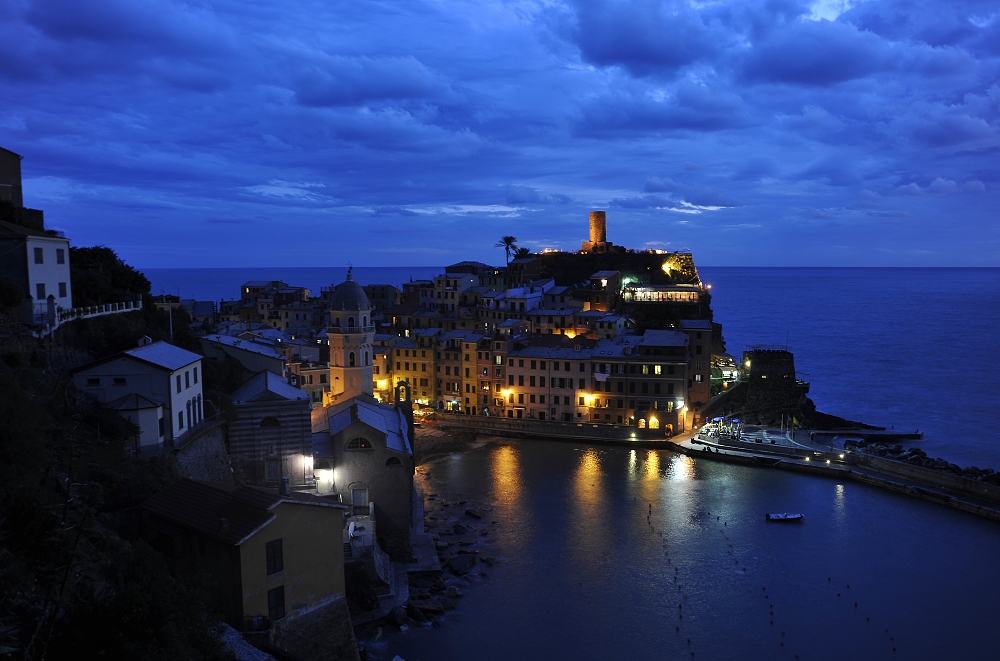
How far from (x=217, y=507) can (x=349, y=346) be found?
19.6 m

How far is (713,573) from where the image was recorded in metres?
25.3

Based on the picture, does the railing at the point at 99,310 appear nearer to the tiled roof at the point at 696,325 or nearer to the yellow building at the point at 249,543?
the yellow building at the point at 249,543

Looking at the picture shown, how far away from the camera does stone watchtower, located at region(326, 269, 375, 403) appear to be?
116 ft

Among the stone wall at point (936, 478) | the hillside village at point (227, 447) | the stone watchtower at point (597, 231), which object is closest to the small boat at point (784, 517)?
the stone wall at point (936, 478)

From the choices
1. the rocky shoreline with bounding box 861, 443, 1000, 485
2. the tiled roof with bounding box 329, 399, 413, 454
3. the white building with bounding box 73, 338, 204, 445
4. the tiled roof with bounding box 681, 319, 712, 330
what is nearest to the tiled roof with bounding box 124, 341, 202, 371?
the white building with bounding box 73, 338, 204, 445

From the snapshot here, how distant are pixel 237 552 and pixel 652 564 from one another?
52.1ft

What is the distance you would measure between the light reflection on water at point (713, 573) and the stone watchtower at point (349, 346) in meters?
6.20

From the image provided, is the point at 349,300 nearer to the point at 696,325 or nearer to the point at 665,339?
the point at 665,339

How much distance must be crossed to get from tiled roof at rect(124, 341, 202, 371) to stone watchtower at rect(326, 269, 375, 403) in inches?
509

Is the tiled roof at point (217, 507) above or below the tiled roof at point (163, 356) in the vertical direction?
below

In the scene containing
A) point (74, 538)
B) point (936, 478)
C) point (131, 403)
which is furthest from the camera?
point (936, 478)

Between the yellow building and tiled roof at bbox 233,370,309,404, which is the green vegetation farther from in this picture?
tiled roof at bbox 233,370,309,404

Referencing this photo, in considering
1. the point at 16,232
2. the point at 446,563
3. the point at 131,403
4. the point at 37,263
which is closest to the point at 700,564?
the point at 446,563

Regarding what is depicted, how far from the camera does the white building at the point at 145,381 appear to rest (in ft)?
64.1
